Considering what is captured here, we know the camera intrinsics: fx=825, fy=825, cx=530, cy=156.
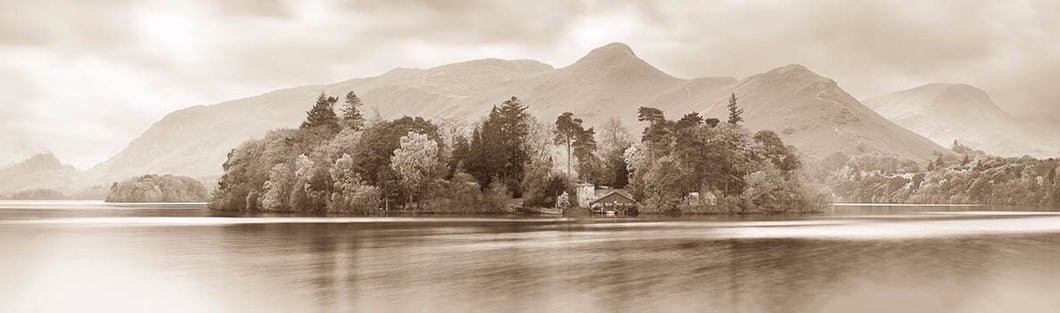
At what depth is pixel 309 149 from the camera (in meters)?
159

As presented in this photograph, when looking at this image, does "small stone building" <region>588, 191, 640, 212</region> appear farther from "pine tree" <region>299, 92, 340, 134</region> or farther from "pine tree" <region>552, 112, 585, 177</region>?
"pine tree" <region>299, 92, 340, 134</region>

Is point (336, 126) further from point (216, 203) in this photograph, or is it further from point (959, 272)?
point (959, 272)

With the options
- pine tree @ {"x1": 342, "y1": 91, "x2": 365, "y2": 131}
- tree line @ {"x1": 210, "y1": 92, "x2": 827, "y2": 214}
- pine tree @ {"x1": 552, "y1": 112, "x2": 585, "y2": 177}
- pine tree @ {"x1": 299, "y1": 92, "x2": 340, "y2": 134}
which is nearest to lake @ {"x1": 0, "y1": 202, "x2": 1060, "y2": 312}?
tree line @ {"x1": 210, "y1": 92, "x2": 827, "y2": 214}

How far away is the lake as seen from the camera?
102 ft

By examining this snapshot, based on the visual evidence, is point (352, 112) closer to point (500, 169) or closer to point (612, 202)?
point (500, 169)

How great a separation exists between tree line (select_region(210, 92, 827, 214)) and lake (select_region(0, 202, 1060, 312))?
6633 centimetres

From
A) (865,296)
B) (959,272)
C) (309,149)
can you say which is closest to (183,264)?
(865,296)

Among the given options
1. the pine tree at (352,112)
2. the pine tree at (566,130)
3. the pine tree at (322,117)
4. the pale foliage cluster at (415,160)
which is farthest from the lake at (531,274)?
the pine tree at (352,112)

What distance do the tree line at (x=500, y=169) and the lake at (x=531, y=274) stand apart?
66.3m

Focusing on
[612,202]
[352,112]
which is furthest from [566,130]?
[352,112]

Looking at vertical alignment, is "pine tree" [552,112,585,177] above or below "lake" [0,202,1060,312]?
above

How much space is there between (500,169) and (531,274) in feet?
363

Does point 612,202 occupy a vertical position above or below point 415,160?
below

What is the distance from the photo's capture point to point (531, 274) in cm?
4025
